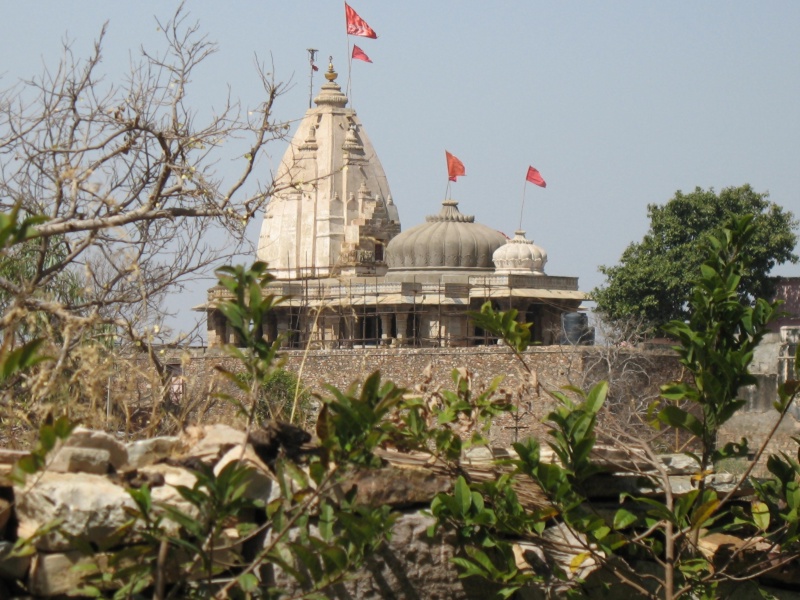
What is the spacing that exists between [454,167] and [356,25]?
4.93 meters

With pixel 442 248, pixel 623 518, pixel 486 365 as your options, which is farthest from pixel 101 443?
pixel 442 248

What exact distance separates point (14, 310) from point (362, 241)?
36.8m

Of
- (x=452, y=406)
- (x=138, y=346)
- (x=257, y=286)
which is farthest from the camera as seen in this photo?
(x=138, y=346)

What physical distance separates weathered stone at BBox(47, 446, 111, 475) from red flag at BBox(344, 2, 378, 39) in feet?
119

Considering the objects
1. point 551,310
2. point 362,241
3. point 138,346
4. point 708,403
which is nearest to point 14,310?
point 138,346

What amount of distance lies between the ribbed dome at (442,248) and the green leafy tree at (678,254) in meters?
5.82

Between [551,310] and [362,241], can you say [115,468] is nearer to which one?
[551,310]

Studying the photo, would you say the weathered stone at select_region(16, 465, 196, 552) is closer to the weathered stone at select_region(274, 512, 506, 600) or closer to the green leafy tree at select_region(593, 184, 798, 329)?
the weathered stone at select_region(274, 512, 506, 600)

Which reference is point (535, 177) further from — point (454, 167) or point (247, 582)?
point (247, 582)

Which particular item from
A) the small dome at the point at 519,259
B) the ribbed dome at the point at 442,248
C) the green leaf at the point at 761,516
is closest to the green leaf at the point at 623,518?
the green leaf at the point at 761,516

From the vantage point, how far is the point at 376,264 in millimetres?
40375

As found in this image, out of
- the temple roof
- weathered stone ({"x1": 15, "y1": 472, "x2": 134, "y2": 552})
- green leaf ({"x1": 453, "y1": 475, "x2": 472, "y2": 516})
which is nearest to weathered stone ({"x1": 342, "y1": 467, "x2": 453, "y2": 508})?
green leaf ({"x1": 453, "y1": 475, "x2": 472, "y2": 516})

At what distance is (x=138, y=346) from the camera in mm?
6504

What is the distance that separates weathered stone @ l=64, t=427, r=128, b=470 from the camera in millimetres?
4312
